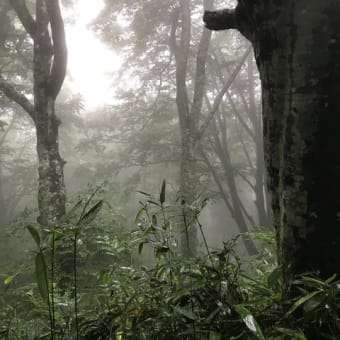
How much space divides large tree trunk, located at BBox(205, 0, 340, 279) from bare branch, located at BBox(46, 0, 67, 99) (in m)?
4.98

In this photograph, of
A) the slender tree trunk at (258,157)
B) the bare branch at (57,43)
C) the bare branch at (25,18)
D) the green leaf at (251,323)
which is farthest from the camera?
the slender tree trunk at (258,157)

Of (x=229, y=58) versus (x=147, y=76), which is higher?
(x=229, y=58)

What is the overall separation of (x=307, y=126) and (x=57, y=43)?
17.8 feet

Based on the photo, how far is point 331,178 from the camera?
5.81 ft

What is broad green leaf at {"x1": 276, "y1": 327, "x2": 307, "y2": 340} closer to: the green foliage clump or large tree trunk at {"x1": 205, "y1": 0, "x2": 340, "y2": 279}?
the green foliage clump

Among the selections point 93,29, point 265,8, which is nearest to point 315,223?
point 265,8

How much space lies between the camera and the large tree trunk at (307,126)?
1.77 m

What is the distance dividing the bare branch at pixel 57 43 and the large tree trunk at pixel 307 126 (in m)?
4.98

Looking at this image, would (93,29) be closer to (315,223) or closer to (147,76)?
(147,76)

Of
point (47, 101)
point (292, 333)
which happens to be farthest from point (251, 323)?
point (47, 101)

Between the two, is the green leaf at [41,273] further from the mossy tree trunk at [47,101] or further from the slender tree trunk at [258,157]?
the slender tree trunk at [258,157]

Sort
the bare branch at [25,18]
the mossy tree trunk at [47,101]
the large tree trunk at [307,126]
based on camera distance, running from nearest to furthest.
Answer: the large tree trunk at [307,126] < the mossy tree trunk at [47,101] < the bare branch at [25,18]

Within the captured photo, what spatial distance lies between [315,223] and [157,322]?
87cm

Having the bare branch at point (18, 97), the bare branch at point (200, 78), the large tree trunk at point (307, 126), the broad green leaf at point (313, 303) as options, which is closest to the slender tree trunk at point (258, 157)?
the bare branch at point (200, 78)
